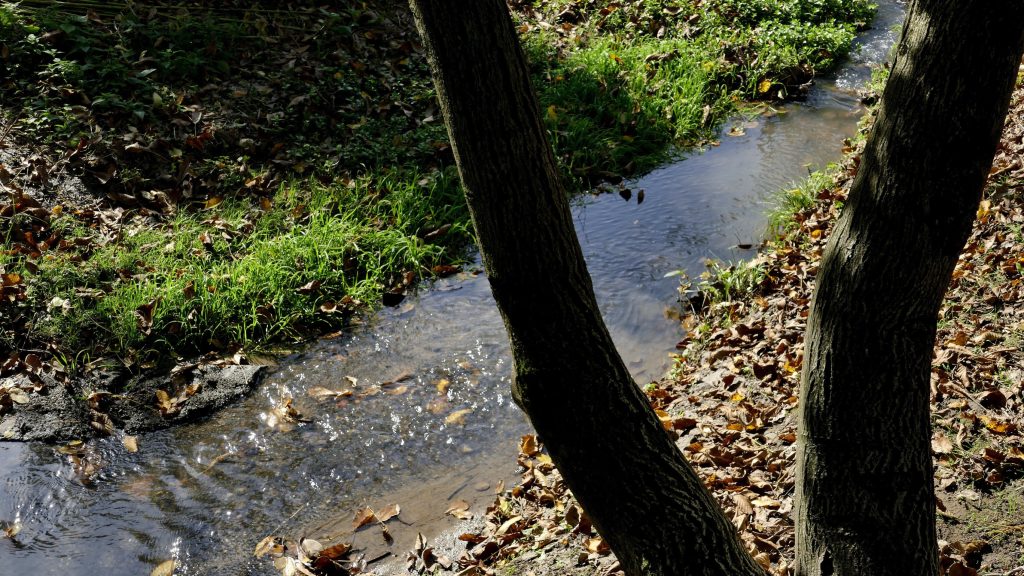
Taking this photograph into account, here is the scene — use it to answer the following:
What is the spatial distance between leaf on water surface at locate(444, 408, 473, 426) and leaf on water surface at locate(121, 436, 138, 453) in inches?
69.8

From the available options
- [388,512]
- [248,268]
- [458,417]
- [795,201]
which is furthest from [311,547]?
[795,201]

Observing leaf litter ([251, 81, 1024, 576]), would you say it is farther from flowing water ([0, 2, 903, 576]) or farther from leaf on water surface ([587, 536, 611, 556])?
flowing water ([0, 2, 903, 576])

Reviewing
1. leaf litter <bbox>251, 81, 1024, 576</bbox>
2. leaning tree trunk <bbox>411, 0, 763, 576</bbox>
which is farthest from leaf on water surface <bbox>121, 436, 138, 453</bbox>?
leaning tree trunk <bbox>411, 0, 763, 576</bbox>

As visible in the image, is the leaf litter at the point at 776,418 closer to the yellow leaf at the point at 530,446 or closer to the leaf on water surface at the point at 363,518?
the yellow leaf at the point at 530,446

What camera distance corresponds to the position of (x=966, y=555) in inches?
109

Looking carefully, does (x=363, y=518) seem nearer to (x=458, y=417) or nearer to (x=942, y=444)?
(x=458, y=417)

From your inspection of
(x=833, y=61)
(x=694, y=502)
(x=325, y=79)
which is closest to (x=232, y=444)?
(x=694, y=502)

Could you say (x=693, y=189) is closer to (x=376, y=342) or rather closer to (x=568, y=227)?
(x=376, y=342)

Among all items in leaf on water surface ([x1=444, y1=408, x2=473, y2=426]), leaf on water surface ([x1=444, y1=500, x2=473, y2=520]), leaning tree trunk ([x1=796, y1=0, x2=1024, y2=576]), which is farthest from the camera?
leaf on water surface ([x1=444, y1=408, x2=473, y2=426])

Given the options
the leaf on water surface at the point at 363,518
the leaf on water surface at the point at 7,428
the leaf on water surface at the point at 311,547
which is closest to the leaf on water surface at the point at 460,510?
the leaf on water surface at the point at 363,518

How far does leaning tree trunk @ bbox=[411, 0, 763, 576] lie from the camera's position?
1796 mm

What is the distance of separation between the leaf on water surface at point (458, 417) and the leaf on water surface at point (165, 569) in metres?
1.60

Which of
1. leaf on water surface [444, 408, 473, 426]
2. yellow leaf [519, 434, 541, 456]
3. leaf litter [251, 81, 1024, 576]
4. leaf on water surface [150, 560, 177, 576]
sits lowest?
leaf on water surface [150, 560, 177, 576]

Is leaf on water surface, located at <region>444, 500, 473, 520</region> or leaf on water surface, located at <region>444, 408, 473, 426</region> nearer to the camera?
leaf on water surface, located at <region>444, 500, 473, 520</region>
